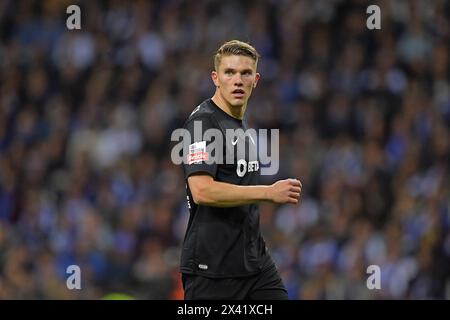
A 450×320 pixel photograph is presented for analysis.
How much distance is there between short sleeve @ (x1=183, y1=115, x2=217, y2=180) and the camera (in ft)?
15.8

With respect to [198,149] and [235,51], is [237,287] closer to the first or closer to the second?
[198,149]

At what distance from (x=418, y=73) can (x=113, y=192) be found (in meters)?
3.70

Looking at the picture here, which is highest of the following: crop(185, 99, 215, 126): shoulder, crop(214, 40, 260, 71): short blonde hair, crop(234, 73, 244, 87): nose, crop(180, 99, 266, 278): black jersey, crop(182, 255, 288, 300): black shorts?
crop(214, 40, 260, 71): short blonde hair

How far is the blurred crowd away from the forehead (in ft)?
13.1

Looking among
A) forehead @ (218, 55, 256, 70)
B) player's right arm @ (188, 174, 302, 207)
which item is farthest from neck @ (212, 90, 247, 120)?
player's right arm @ (188, 174, 302, 207)

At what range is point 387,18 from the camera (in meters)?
11.4

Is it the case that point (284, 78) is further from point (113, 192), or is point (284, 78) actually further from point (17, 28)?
point (17, 28)

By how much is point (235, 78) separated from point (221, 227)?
0.77 metres

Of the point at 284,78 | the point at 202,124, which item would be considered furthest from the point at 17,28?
the point at 202,124

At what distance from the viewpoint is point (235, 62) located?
200 inches

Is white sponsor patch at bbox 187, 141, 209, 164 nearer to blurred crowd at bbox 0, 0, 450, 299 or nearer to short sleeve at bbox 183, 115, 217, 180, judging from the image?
short sleeve at bbox 183, 115, 217, 180

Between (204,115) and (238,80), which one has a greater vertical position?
(238,80)

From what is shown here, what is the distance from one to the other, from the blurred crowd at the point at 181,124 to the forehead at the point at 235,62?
3983mm

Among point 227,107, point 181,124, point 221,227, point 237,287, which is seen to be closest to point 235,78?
point 227,107
